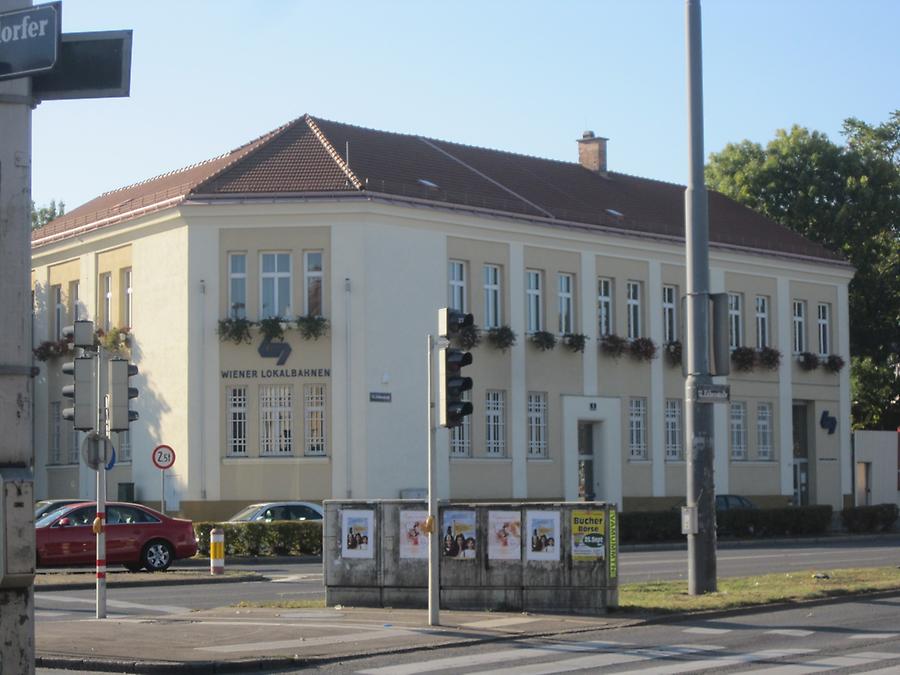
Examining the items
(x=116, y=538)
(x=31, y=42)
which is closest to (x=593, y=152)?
(x=116, y=538)

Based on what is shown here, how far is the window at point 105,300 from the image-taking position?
145 feet

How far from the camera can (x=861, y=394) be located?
68062 mm

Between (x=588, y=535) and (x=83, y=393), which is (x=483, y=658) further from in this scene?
(x=83, y=393)

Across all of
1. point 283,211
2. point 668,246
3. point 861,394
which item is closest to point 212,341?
point 283,211

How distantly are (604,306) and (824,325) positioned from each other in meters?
12.1

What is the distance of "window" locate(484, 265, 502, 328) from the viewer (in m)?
43.5

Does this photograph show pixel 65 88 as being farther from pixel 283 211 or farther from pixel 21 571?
pixel 283 211

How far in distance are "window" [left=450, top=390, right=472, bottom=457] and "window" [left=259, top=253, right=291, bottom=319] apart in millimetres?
6005

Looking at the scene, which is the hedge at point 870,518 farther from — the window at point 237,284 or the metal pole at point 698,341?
the metal pole at point 698,341

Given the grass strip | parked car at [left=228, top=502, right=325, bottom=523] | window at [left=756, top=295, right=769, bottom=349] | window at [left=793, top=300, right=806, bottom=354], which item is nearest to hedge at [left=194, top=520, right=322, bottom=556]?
parked car at [left=228, top=502, right=325, bottom=523]

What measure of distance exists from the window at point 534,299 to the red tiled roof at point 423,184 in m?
1.78

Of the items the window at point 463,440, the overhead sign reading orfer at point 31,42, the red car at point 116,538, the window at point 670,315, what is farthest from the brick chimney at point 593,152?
the overhead sign reading orfer at point 31,42

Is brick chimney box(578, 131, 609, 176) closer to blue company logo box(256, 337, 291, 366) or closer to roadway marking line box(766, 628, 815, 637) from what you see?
blue company logo box(256, 337, 291, 366)

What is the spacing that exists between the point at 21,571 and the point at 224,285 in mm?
35051
